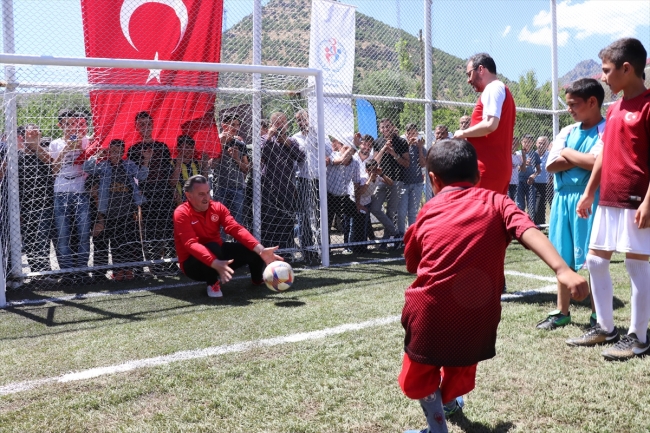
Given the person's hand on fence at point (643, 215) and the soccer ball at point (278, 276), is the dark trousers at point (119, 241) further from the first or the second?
the person's hand on fence at point (643, 215)

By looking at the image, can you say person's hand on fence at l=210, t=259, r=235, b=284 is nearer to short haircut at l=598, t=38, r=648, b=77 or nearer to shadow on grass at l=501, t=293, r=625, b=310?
shadow on grass at l=501, t=293, r=625, b=310

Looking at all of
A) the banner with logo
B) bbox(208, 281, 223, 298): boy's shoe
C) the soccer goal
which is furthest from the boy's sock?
the banner with logo

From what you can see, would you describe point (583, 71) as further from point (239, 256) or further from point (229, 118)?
point (239, 256)

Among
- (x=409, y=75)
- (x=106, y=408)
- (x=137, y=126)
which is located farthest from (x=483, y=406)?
(x=409, y=75)

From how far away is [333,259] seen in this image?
8117mm

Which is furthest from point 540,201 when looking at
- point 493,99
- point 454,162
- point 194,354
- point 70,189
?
point 454,162

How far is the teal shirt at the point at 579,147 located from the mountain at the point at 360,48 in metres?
2.80

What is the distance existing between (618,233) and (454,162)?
1824mm

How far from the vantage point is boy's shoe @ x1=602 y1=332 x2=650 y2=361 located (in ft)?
11.8

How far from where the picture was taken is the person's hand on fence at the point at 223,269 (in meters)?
5.36

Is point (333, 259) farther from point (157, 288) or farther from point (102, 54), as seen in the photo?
point (102, 54)

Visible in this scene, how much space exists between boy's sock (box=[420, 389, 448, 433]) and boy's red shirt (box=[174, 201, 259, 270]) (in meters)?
3.55

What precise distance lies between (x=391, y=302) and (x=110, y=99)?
14.3ft

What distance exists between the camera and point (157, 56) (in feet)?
24.3
